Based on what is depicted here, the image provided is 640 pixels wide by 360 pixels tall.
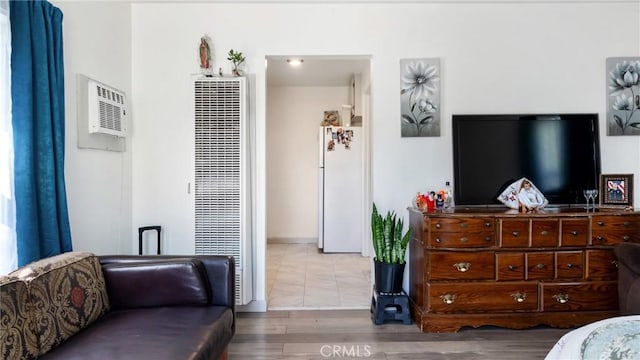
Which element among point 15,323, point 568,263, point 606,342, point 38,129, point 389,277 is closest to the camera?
point 606,342

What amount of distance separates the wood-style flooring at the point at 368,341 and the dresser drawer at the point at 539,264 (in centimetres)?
40

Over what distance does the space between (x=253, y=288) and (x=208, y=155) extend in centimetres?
113

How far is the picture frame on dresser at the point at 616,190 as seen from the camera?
2736 mm

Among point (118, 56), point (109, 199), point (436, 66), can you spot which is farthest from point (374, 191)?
point (118, 56)

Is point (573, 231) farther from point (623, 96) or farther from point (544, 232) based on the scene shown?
point (623, 96)

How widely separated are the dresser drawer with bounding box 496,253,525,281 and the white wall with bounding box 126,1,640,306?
0.77m

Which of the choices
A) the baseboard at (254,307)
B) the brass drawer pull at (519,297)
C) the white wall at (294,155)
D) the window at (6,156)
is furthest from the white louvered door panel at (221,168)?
the white wall at (294,155)

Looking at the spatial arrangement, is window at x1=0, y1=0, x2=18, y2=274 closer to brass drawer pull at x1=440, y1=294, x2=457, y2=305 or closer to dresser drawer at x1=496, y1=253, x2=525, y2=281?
brass drawer pull at x1=440, y1=294, x2=457, y2=305

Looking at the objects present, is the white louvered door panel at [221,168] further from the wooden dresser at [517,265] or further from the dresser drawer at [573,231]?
the dresser drawer at [573,231]

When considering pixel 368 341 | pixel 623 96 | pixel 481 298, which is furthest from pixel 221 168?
pixel 623 96

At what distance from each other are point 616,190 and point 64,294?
Result: 3524 mm

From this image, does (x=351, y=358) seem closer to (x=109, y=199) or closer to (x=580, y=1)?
(x=109, y=199)

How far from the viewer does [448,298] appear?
8.44 ft

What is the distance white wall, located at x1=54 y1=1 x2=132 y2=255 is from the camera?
2.33 m
